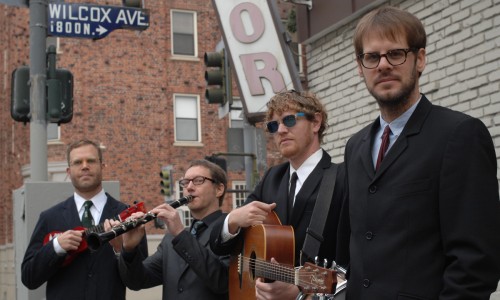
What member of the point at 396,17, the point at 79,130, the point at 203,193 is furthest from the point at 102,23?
the point at 79,130

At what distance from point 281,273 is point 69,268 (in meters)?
2.09

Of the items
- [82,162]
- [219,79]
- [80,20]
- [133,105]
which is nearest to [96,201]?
[82,162]

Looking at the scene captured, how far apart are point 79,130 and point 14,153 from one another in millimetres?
3230

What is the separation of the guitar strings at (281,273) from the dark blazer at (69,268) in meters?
1.38

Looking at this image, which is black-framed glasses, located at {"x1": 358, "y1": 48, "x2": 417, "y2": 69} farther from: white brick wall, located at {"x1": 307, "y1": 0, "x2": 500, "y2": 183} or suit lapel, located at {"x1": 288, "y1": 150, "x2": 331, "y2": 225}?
white brick wall, located at {"x1": 307, "y1": 0, "x2": 500, "y2": 183}

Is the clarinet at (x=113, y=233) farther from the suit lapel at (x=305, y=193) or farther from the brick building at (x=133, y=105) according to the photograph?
the brick building at (x=133, y=105)

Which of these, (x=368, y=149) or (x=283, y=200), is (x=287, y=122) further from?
(x=368, y=149)

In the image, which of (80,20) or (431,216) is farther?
(80,20)

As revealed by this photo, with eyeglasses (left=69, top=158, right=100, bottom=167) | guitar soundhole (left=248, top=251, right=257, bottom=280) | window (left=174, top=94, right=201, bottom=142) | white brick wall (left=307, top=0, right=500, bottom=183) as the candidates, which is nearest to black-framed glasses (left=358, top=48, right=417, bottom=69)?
guitar soundhole (left=248, top=251, right=257, bottom=280)

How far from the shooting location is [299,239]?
378 cm

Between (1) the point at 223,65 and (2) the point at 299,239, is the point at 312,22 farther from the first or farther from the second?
(2) the point at 299,239

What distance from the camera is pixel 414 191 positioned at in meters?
2.53

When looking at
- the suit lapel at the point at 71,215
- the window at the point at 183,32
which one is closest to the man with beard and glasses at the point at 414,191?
the suit lapel at the point at 71,215

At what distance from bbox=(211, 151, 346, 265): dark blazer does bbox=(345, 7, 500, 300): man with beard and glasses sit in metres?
0.75
